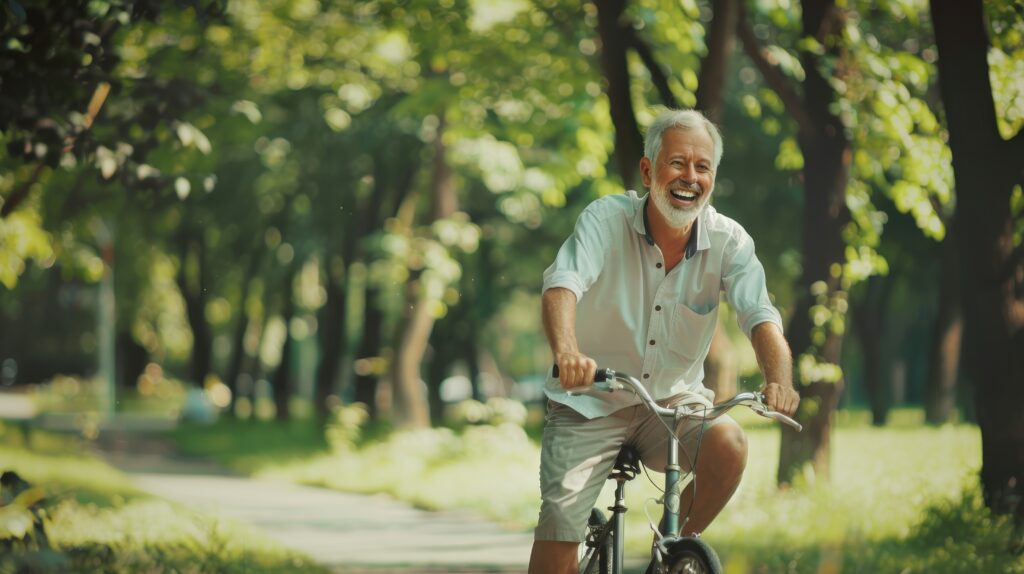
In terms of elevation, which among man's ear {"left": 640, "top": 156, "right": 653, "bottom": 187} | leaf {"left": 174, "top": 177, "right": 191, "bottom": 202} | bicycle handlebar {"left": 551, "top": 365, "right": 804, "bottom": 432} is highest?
leaf {"left": 174, "top": 177, "right": 191, "bottom": 202}

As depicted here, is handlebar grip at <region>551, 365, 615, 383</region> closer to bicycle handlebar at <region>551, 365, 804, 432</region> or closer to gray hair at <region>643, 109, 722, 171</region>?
bicycle handlebar at <region>551, 365, 804, 432</region>

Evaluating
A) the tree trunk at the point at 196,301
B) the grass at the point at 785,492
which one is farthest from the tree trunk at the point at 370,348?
the tree trunk at the point at 196,301

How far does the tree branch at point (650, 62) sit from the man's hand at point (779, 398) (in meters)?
6.96

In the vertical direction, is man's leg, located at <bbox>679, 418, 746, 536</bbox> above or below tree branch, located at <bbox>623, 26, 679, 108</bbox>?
below

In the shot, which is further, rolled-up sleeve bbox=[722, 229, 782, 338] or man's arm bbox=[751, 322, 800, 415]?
rolled-up sleeve bbox=[722, 229, 782, 338]

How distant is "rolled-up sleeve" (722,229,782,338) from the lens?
4730mm

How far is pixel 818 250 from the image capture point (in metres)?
12.2

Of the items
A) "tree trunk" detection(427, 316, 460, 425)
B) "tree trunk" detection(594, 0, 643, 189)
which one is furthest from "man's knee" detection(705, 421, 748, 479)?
"tree trunk" detection(427, 316, 460, 425)

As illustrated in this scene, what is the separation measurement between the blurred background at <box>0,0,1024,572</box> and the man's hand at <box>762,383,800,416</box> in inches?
122

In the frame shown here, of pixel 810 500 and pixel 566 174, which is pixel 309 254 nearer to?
pixel 566 174

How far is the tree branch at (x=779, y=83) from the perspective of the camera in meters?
11.9

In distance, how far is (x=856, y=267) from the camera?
11.4 metres

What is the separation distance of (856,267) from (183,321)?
144 feet

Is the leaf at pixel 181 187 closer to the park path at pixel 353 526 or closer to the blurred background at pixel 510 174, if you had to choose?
the blurred background at pixel 510 174
